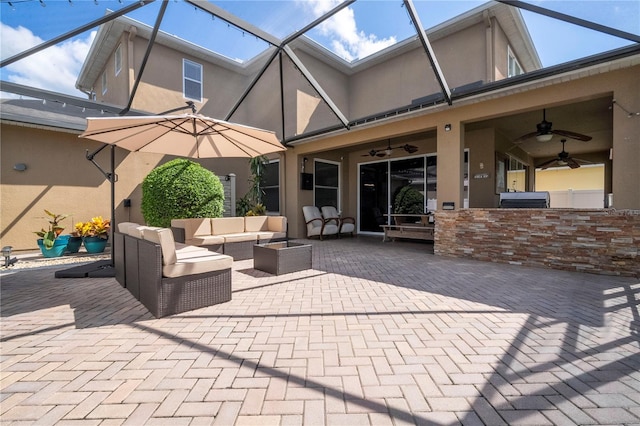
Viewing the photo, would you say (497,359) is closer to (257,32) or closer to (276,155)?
(257,32)

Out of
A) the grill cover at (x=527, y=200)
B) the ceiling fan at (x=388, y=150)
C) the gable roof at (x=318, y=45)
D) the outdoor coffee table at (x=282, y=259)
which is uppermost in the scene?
the gable roof at (x=318, y=45)

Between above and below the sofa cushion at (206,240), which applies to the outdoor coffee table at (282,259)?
below

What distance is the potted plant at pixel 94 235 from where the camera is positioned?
19.9 ft

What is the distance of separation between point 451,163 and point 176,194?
17.9ft

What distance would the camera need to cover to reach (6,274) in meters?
4.38

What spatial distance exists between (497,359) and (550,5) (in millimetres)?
4878

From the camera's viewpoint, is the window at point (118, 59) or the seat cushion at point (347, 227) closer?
the window at point (118, 59)

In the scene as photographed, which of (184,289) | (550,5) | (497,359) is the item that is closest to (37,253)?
(184,289)

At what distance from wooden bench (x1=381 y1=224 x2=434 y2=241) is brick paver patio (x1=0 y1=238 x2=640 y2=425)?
11.9 feet

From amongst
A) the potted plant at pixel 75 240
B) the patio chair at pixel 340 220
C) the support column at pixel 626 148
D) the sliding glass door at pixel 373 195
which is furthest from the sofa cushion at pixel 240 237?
the support column at pixel 626 148

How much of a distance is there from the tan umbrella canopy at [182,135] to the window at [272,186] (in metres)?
4.01

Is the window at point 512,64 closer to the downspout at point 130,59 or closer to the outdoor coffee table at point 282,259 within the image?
the outdoor coffee table at point 282,259

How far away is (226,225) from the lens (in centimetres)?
592

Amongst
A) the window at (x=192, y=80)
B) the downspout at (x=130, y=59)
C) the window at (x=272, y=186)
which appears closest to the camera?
the downspout at (x=130, y=59)
